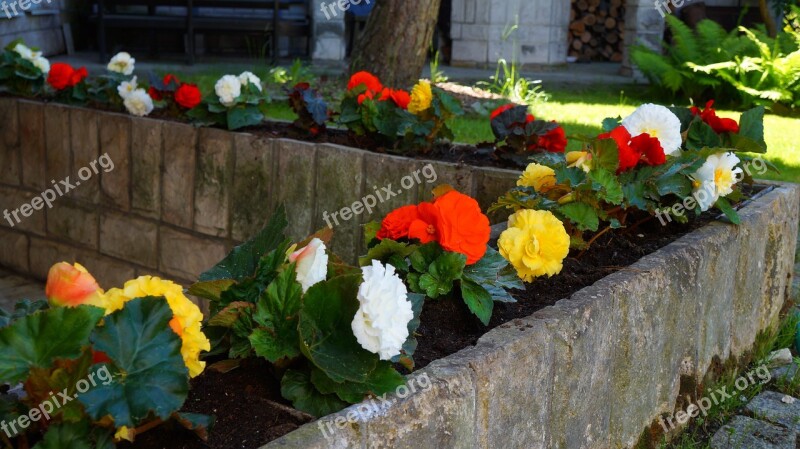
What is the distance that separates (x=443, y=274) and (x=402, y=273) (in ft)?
0.46

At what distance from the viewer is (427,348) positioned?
1.96 metres

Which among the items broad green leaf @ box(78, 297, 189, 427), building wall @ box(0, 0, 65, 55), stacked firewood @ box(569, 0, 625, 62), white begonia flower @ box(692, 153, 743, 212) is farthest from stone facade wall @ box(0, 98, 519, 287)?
stacked firewood @ box(569, 0, 625, 62)

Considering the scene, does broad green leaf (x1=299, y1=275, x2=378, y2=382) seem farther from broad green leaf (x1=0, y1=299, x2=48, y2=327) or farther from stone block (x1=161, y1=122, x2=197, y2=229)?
stone block (x1=161, y1=122, x2=197, y2=229)

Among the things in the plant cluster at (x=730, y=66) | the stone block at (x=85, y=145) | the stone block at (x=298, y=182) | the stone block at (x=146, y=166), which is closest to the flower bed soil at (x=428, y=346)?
the stone block at (x=298, y=182)

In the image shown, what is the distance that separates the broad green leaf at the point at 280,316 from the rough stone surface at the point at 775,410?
1864 mm

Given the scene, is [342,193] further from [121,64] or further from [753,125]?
[121,64]

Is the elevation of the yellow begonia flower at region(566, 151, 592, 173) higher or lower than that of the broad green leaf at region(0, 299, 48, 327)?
higher

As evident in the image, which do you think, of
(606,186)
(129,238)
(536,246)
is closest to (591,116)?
(129,238)

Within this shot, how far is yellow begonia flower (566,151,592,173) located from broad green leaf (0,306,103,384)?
1.67 m

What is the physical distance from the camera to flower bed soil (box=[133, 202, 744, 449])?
1.55 m

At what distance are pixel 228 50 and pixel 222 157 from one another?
7672mm

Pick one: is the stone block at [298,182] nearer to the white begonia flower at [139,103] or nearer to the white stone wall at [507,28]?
the white begonia flower at [139,103]

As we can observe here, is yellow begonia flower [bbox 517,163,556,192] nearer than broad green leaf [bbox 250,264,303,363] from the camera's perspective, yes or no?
No

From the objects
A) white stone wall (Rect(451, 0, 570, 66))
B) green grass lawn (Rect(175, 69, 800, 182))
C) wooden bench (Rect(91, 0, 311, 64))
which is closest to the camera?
green grass lawn (Rect(175, 69, 800, 182))
